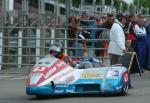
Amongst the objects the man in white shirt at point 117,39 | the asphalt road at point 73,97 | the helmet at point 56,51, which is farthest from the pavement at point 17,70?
the helmet at point 56,51

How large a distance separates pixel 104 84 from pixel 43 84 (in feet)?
3.98

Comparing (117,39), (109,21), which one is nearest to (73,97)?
(117,39)

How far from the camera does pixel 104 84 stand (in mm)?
11727

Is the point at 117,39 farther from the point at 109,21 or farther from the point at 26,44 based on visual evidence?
the point at 26,44

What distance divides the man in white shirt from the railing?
3724mm

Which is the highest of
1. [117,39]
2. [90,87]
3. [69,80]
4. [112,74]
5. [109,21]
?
[109,21]

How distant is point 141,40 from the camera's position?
18.1 m

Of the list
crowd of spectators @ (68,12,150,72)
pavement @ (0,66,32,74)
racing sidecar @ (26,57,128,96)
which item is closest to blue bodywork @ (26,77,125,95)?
racing sidecar @ (26,57,128,96)

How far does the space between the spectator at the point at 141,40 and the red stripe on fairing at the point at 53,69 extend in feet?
20.7

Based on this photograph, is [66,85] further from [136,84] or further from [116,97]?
[136,84]

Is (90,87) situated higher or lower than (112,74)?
lower

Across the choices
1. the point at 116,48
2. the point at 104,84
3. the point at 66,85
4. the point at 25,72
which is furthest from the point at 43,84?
the point at 25,72

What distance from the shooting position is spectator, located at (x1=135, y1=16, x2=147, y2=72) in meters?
17.9

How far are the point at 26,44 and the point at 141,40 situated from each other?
382cm
